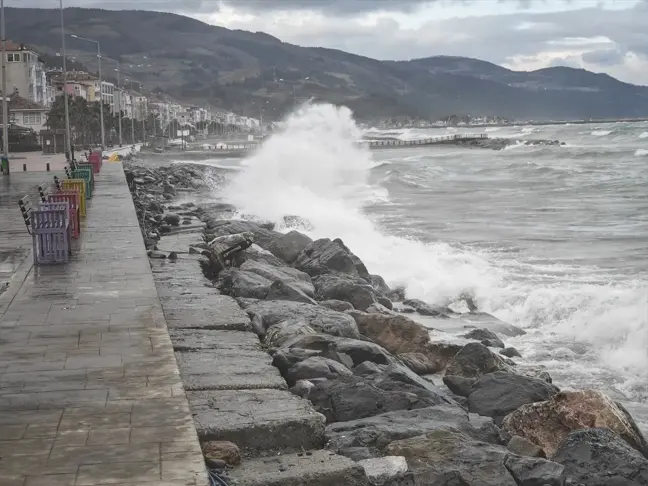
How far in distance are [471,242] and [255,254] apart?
9679 millimetres

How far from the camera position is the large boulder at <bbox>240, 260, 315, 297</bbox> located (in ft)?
41.5

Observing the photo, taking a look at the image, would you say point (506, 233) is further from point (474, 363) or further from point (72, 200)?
point (474, 363)

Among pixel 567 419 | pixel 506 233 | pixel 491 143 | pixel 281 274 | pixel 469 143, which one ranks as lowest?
pixel 469 143

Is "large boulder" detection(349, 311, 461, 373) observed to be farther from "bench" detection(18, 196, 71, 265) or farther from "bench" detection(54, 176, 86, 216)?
"bench" detection(54, 176, 86, 216)

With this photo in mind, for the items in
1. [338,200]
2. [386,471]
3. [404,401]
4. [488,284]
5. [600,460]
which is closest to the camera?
[386,471]

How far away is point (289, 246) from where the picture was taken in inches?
668

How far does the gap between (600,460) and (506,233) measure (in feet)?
64.1

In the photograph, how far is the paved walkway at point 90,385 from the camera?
447 centimetres

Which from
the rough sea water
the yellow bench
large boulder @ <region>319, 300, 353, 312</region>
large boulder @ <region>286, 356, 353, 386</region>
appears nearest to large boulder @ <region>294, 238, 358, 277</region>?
the rough sea water

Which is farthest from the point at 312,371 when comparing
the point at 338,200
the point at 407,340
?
the point at 338,200

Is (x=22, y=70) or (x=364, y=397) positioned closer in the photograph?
(x=364, y=397)

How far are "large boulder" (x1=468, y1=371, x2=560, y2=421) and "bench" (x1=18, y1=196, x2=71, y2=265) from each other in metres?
5.05

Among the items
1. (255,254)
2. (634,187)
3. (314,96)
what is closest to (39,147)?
(634,187)

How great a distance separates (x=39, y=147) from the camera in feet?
183
